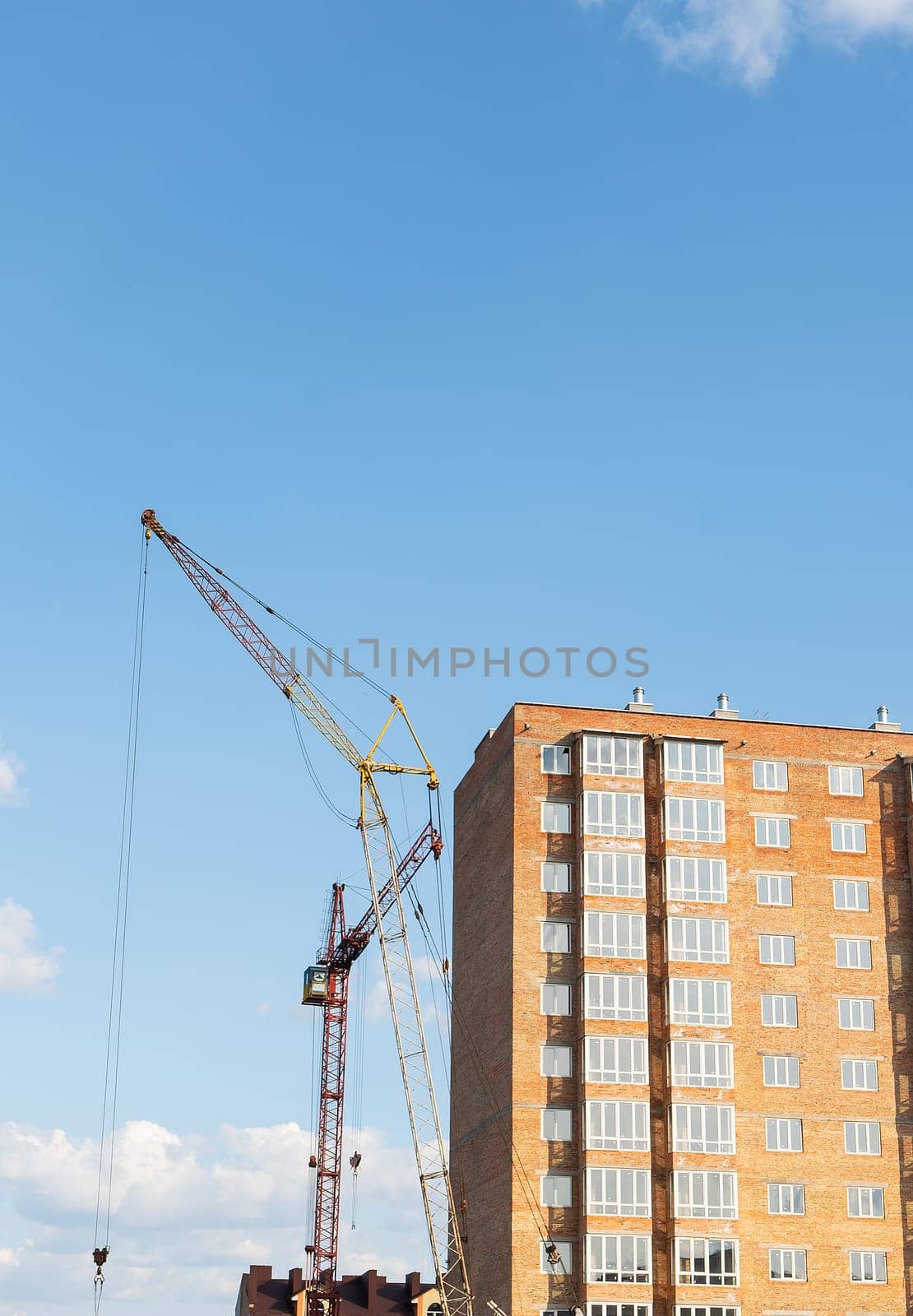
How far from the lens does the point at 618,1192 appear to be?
94.6m

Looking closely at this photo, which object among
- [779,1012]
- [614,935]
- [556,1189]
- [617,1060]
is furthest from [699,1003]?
→ [556,1189]

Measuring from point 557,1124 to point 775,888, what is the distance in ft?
63.6

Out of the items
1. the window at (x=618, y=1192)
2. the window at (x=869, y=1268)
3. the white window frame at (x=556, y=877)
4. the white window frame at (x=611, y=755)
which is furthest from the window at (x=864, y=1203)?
the white window frame at (x=611, y=755)

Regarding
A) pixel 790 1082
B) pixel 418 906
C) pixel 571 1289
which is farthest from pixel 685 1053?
pixel 418 906

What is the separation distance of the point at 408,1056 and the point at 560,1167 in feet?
85.6

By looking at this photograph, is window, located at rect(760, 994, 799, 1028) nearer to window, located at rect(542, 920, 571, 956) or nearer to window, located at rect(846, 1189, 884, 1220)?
window, located at rect(846, 1189, 884, 1220)

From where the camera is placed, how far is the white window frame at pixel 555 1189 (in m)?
95.1

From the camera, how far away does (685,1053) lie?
97.8 meters

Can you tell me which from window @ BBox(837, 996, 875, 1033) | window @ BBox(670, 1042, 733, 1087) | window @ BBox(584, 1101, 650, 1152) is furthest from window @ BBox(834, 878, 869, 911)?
window @ BBox(584, 1101, 650, 1152)

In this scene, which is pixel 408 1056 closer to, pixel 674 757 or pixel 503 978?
pixel 503 978

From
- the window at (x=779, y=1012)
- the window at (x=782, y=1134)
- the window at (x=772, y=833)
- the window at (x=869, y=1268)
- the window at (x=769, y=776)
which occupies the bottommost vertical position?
the window at (x=869, y=1268)

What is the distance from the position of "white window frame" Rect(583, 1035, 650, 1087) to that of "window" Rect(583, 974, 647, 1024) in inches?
52.7

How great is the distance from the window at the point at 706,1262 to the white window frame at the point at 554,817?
78.3 ft

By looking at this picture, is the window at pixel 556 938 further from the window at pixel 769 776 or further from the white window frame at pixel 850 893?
the white window frame at pixel 850 893
